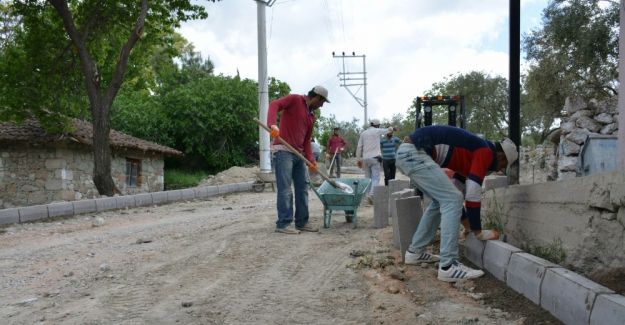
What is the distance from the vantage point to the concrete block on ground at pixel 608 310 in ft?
9.34

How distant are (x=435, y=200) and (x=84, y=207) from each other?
8.45 m

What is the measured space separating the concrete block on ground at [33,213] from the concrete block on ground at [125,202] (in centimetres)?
187

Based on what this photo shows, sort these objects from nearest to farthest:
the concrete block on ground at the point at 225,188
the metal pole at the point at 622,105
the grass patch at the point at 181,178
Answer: the metal pole at the point at 622,105 → the concrete block on ground at the point at 225,188 → the grass patch at the point at 181,178

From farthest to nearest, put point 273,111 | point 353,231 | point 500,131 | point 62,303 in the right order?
point 500,131, point 353,231, point 273,111, point 62,303

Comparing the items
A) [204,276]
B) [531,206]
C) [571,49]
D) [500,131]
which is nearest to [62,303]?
[204,276]

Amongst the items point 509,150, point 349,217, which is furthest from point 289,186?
point 509,150

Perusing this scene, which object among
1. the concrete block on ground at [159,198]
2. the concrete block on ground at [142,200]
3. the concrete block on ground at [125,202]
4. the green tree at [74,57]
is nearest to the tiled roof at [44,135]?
the green tree at [74,57]

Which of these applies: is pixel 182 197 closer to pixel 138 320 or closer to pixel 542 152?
pixel 138 320

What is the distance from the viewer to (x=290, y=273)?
16.5ft

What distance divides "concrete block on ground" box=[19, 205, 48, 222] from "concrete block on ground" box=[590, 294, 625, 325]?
9.48 metres

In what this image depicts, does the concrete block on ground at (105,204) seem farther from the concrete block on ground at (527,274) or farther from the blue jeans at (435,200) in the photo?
the concrete block on ground at (527,274)

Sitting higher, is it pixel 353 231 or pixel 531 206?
pixel 531 206

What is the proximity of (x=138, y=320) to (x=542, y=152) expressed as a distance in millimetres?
19478

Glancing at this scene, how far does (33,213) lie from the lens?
10109 millimetres
